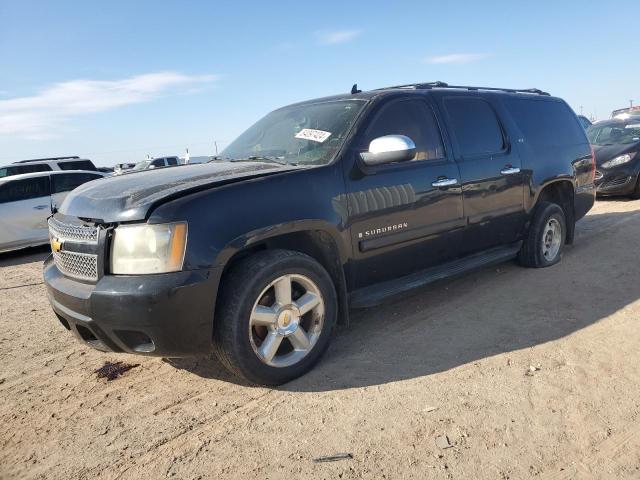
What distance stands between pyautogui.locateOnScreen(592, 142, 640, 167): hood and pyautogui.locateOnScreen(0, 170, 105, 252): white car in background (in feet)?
32.9

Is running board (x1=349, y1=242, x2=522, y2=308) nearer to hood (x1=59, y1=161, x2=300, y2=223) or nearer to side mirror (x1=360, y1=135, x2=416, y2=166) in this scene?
side mirror (x1=360, y1=135, x2=416, y2=166)

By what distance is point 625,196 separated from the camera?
10.1 metres

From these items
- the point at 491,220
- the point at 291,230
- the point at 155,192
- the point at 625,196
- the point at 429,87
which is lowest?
the point at 625,196

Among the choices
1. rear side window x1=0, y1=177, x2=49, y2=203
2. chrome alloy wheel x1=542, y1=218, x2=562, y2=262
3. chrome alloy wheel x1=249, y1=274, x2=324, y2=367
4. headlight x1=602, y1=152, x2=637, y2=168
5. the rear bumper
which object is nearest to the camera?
the rear bumper

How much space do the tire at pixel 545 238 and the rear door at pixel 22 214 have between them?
25.0 ft

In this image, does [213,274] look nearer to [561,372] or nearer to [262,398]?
[262,398]

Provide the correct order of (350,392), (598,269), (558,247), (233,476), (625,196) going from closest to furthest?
1. (233,476)
2. (350,392)
3. (598,269)
4. (558,247)
5. (625,196)

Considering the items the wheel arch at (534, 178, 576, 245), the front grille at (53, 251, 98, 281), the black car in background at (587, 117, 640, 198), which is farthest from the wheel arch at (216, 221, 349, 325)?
the black car in background at (587, 117, 640, 198)

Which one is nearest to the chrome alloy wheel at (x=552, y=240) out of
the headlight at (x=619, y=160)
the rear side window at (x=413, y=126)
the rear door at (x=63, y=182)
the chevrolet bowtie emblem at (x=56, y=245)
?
the rear side window at (x=413, y=126)

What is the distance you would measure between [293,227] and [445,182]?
155 cm

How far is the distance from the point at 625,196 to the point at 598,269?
19.7 feet

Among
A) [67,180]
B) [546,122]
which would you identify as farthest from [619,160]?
[67,180]

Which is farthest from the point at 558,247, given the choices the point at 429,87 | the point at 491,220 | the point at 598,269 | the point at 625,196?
the point at 625,196

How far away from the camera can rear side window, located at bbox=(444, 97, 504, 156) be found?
4355 millimetres
